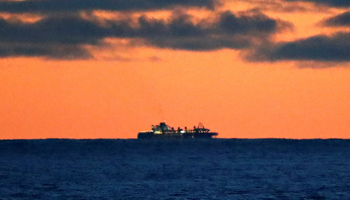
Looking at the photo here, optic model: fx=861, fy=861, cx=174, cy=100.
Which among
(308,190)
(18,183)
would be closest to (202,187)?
(308,190)

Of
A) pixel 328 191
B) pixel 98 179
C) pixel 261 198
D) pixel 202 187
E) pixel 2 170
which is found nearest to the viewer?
pixel 261 198

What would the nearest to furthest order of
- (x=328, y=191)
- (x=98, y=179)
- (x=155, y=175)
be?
(x=328, y=191)
(x=98, y=179)
(x=155, y=175)

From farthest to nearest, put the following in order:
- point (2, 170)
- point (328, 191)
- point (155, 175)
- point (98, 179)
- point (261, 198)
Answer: point (2, 170), point (155, 175), point (98, 179), point (328, 191), point (261, 198)

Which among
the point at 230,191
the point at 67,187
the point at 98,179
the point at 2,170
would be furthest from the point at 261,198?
the point at 2,170

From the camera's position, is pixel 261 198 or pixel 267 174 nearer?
pixel 261 198

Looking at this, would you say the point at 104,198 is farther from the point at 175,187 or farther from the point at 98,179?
the point at 98,179

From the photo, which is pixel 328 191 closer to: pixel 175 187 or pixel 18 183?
pixel 175 187

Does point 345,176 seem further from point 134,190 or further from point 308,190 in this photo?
point 134,190

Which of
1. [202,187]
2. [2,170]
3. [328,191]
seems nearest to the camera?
[328,191]

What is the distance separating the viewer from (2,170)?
13162cm

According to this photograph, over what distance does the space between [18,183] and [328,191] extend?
3646 cm

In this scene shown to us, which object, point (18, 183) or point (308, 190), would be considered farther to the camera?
point (18, 183)

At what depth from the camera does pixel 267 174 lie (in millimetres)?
118750

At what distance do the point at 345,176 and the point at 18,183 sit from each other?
4217cm
